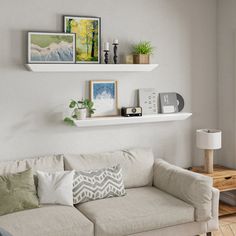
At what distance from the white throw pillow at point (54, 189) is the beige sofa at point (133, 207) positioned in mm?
70

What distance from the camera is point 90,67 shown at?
4035 mm

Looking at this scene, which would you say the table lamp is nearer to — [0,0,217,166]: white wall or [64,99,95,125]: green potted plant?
[0,0,217,166]: white wall

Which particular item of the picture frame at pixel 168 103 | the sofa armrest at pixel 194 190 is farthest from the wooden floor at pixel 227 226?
the picture frame at pixel 168 103

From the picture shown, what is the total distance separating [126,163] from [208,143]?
35.2 inches

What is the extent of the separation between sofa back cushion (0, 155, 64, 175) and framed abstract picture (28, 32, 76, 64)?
0.88 meters

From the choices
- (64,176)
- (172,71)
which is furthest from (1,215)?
(172,71)

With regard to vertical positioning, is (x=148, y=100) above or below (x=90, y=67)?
below

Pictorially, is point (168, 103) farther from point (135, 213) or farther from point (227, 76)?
point (135, 213)

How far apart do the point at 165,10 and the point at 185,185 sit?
1.86m

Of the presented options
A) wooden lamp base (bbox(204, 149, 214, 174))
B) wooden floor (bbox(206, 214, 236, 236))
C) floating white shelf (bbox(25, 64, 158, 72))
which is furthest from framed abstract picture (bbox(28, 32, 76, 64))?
wooden floor (bbox(206, 214, 236, 236))

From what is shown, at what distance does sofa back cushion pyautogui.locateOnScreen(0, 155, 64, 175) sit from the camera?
145 inches

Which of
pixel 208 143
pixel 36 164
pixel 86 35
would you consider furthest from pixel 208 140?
pixel 36 164

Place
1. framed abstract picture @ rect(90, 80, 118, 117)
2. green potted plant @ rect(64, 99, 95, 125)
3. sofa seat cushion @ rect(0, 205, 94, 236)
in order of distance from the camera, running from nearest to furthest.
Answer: sofa seat cushion @ rect(0, 205, 94, 236), green potted plant @ rect(64, 99, 95, 125), framed abstract picture @ rect(90, 80, 118, 117)

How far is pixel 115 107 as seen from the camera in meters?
4.29
